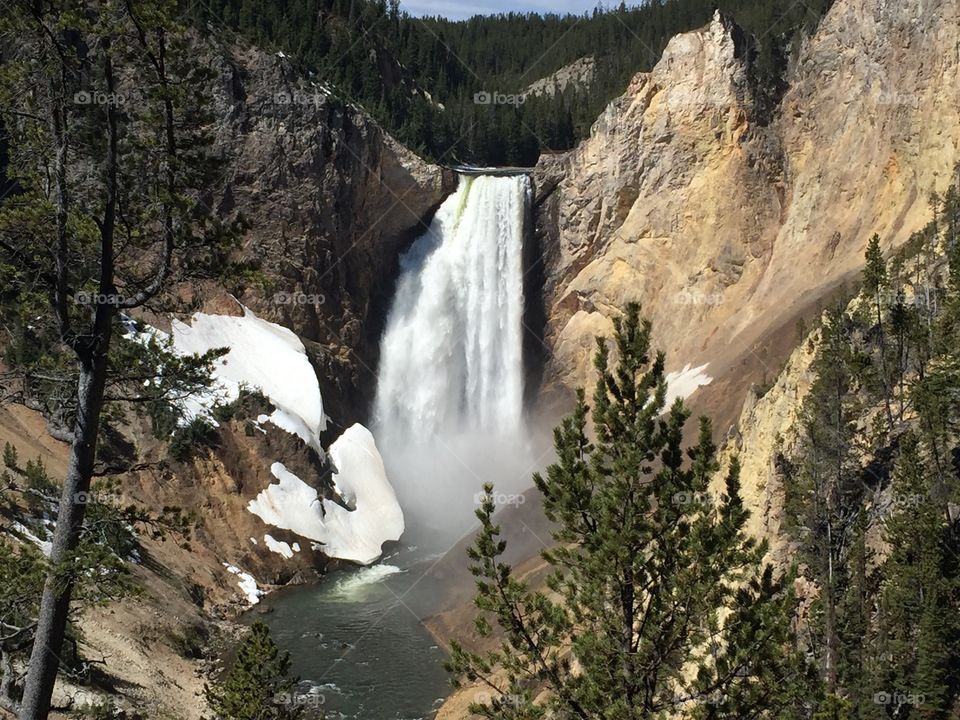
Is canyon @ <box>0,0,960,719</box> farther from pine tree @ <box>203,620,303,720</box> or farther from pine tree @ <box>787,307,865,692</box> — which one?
pine tree @ <box>203,620,303,720</box>

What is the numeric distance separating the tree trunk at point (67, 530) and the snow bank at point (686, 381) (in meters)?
28.4

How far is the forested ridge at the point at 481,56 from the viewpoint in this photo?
52.1 m

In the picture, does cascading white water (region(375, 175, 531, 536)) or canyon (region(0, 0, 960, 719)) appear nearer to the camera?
canyon (region(0, 0, 960, 719))

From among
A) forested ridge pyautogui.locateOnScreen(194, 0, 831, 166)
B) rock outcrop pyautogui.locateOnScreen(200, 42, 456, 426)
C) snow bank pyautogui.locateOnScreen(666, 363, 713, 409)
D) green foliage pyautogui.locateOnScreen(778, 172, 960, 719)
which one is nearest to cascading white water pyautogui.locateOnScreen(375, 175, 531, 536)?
rock outcrop pyautogui.locateOnScreen(200, 42, 456, 426)

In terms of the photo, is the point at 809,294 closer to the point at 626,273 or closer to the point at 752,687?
the point at 626,273

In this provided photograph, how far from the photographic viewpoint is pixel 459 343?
172ft

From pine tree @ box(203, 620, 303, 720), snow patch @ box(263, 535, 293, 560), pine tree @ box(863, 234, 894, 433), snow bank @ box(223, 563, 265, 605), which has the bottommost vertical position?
snow bank @ box(223, 563, 265, 605)

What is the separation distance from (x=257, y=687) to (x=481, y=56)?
9577 cm

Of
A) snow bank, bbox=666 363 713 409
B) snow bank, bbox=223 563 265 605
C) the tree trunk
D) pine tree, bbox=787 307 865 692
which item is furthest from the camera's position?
snow bank, bbox=666 363 713 409

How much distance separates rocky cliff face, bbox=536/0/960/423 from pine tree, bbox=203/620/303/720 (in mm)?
19024

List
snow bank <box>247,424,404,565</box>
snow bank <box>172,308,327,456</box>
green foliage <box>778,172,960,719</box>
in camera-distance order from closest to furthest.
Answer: green foliage <box>778,172,960,719</box>
snow bank <box>247,424,404,565</box>
snow bank <box>172,308,327,456</box>

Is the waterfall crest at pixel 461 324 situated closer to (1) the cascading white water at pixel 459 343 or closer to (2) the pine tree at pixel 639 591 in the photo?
(1) the cascading white water at pixel 459 343

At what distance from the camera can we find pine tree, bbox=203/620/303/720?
18016mm

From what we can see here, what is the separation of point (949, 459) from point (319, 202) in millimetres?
38628
